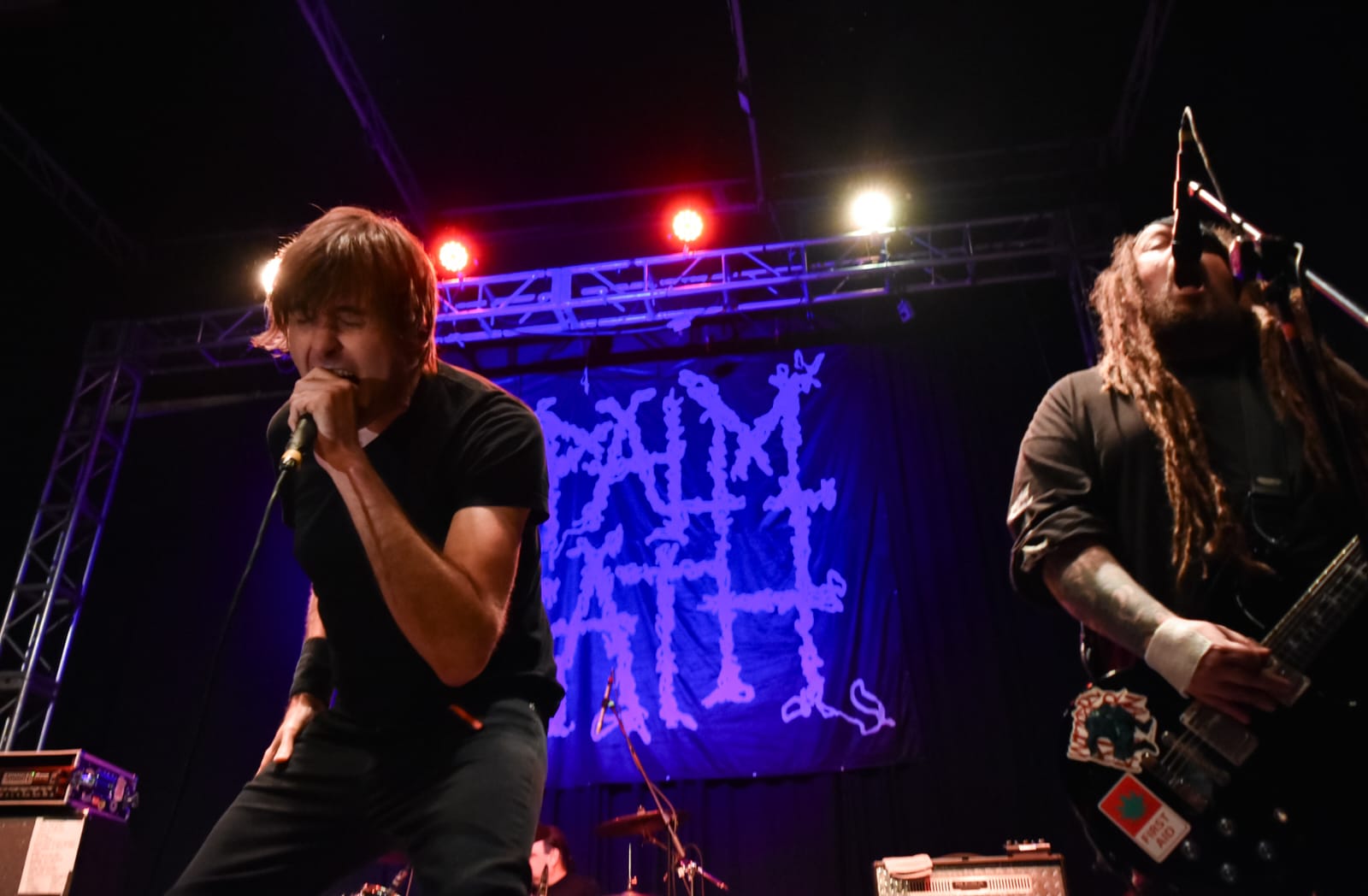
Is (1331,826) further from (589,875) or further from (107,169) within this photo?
(107,169)

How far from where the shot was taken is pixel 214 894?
1.39 metres

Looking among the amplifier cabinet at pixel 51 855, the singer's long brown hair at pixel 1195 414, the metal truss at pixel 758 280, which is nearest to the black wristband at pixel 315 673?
the singer's long brown hair at pixel 1195 414

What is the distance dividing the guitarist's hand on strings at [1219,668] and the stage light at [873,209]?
18.9ft

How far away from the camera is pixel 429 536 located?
64.4 inches

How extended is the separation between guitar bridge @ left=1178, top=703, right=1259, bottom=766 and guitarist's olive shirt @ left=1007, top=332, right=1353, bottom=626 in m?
0.18

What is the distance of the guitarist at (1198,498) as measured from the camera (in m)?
1.60

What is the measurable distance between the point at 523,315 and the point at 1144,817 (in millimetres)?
6632

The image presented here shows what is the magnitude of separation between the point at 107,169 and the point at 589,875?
20.4ft

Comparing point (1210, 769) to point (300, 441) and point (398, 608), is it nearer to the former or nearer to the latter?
point (398, 608)

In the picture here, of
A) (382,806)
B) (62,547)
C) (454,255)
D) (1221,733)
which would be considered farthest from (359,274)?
(62,547)

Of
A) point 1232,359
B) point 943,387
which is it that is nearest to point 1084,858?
point 943,387

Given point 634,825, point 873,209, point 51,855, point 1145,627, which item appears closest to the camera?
point 1145,627

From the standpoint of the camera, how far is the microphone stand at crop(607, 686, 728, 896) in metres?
5.54

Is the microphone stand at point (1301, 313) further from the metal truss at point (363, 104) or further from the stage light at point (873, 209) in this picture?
the metal truss at point (363, 104)
